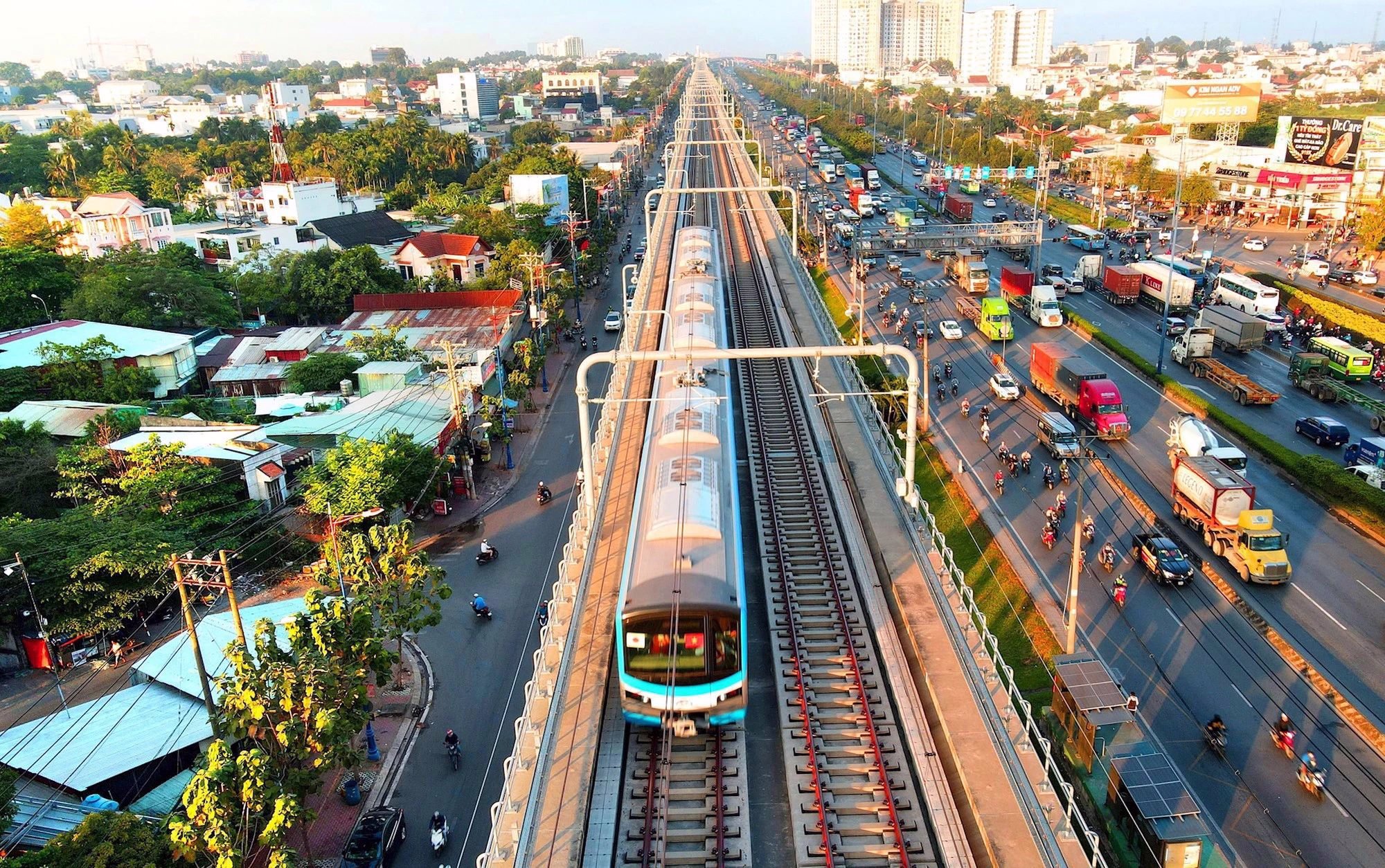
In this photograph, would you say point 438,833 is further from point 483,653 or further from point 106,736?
point 106,736

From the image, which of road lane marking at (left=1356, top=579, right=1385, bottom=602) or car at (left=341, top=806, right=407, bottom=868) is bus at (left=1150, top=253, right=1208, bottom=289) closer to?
road lane marking at (left=1356, top=579, right=1385, bottom=602)

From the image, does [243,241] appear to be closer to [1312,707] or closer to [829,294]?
[829,294]

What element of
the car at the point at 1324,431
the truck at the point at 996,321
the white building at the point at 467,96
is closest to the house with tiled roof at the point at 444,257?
the truck at the point at 996,321

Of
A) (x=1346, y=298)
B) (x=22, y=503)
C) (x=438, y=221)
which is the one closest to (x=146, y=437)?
(x=22, y=503)

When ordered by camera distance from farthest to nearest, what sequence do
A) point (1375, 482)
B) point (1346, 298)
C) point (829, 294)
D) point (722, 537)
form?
point (829, 294), point (1346, 298), point (1375, 482), point (722, 537)

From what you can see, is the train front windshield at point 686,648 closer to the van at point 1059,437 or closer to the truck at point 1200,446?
the truck at point 1200,446

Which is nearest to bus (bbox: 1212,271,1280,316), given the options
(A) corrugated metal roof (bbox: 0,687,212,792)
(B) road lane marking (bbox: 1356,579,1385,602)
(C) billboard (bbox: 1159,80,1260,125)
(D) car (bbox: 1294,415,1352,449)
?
(C) billboard (bbox: 1159,80,1260,125)
